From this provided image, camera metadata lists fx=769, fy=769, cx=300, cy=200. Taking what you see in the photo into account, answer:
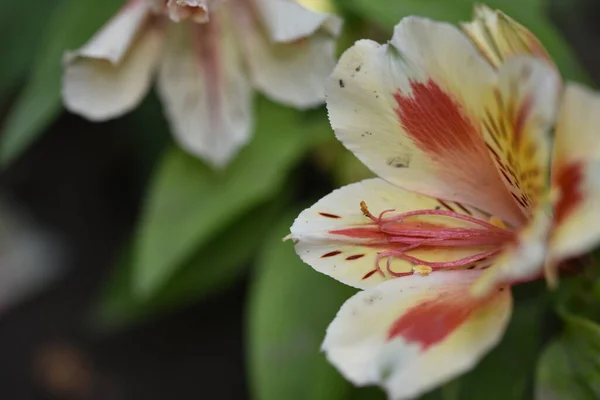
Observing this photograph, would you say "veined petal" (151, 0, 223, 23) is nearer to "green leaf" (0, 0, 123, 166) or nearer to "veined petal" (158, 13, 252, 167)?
"veined petal" (158, 13, 252, 167)

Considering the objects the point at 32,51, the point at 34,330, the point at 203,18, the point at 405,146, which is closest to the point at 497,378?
the point at 405,146

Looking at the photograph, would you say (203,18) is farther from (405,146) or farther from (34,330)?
(34,330)

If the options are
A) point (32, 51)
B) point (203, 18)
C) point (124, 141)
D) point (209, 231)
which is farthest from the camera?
point (124, 141)

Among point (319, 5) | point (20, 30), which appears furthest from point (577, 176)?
point (20, 30)

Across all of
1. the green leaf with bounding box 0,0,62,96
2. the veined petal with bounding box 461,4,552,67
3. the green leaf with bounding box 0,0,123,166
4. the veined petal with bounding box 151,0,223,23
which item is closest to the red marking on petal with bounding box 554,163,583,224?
the veined petal with bounding box 461,4,552,67

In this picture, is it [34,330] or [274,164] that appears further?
[34,330]

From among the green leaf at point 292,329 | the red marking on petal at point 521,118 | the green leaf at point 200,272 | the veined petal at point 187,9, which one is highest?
the red marking on petal at point 521,118

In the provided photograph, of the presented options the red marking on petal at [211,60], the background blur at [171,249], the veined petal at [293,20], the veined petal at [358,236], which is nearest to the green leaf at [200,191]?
the background blur at [171,249]

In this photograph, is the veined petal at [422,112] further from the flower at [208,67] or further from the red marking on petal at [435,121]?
the flower at [208,67]
